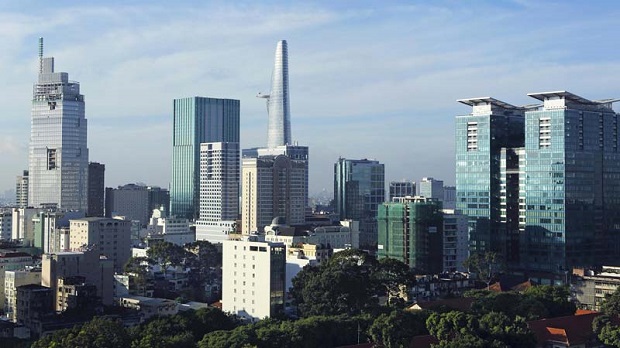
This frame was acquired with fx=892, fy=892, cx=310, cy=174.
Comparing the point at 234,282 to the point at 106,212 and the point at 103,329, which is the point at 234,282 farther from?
the point at 106,212

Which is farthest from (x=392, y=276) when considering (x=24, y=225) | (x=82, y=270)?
(x=24, y=225)

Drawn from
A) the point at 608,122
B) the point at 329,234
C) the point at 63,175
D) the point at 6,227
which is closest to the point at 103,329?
the point at 608,122

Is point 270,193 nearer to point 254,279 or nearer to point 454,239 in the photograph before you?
point 454,239

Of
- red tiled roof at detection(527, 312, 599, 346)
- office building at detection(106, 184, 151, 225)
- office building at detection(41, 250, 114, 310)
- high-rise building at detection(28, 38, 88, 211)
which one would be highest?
high-rise building at detection(28, 38, 88, 211)

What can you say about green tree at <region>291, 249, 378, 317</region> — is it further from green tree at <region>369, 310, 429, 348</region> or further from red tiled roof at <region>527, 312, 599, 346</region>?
red tiled roof at <region>527, 312, 599, 346</region>

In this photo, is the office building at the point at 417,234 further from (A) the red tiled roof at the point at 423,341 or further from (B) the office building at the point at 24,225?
(B) the office building at the point at 24,225

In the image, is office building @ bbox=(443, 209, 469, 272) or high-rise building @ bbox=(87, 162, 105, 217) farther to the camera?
high-rise building @ bbox=(87, 162, 105, 217)

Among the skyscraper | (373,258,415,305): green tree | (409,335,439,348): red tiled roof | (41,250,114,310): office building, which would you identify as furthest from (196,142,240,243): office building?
(409,335,439,348): red tiled roof
